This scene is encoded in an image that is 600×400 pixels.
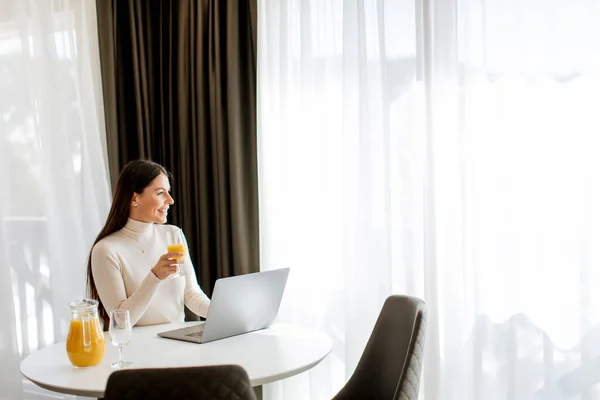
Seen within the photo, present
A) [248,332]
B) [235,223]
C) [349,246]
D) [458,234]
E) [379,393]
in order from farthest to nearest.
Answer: [235,223] < [349,246] < [458,234] < [248,332] < [379,393]

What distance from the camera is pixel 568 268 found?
267 cm

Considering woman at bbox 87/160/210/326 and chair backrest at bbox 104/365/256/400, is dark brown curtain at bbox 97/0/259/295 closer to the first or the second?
woman at bbox 87/160/210/326

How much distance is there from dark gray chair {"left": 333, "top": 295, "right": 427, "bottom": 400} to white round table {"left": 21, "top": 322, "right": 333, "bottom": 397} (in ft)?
0.45

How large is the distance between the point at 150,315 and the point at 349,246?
36.3 inches

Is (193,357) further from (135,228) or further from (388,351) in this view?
(135,228)

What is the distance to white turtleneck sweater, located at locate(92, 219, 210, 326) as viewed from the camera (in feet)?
8.20

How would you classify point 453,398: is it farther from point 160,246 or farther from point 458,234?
point 160,246

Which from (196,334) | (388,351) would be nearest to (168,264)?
(196,334)

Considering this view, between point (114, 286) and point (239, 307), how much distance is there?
1.79 feet

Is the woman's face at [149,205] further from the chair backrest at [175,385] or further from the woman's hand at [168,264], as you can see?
the chair backrest at [175,385]

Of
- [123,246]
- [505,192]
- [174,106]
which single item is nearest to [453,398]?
[505,192]

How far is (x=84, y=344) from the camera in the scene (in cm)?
202

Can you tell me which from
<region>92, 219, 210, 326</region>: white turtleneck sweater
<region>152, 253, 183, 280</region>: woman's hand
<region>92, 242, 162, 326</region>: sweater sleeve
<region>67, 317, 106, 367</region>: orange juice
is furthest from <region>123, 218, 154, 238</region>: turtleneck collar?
<region>67, 317, 106, 367</region>: orange juice

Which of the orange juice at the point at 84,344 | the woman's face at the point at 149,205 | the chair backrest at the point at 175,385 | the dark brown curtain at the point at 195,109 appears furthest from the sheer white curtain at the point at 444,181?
the chair backrest at the point at 175,385
